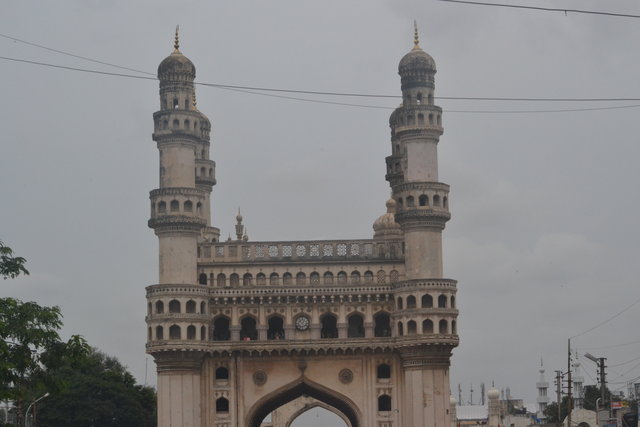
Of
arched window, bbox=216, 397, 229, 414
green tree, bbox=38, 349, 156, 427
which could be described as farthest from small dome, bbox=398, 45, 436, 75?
green tree, bbox=38, 349, 156, 427

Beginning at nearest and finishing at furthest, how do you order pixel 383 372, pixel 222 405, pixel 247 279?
1. pixel 222 405
2. pixel 383 372
3. pixel 247 279

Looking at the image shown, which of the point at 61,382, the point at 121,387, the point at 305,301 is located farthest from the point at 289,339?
the point at 61,382

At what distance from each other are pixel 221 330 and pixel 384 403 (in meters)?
8.97

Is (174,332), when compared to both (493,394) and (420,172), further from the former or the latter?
(493,394)

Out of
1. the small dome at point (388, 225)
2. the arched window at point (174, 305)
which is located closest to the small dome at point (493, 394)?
the small dome at point (388, 225)

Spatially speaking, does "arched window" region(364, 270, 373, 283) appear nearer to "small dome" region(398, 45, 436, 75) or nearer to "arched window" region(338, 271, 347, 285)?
"arched window" region(338, 271, 347, 285)

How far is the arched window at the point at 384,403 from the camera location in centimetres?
6134

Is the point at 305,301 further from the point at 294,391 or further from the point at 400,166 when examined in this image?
the point at 400,166

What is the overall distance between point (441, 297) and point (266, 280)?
8.75 meters

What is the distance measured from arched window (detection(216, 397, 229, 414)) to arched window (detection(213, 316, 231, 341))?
127 inches

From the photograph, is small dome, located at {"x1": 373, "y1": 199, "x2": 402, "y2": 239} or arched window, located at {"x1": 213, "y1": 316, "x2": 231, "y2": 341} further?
small dome, located at {"x1": 373, "y1": 199, "x2": 402, "y2": 239}

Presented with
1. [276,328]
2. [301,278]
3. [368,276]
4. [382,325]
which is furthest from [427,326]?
[276,328]

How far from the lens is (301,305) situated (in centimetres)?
6191

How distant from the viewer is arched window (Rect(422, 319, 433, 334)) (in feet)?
197
